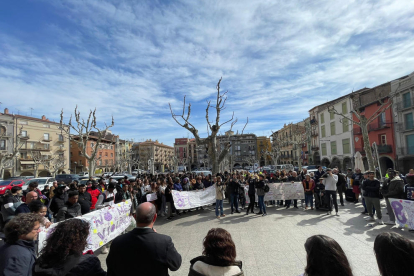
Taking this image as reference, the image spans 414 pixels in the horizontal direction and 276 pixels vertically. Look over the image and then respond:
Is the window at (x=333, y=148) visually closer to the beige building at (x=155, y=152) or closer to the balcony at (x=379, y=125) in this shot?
the balcony at (x=379, y=125)

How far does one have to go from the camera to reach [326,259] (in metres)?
1.87

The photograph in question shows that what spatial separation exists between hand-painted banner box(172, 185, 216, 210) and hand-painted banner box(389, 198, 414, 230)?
679 centimetres

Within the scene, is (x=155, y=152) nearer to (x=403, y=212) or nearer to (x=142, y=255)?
(x=403, y=212)

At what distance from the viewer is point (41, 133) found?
48.7 m

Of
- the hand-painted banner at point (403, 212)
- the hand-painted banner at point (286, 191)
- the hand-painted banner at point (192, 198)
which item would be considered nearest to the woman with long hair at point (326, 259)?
the hand-painted banner at point (403, 212)

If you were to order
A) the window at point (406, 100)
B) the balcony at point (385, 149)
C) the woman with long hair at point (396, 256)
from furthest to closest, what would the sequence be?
the balcony at point (385, 149) < the window at point (406, 100) < the woman with long hair at point (396, 256)

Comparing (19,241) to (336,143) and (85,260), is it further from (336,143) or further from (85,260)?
(336,143)

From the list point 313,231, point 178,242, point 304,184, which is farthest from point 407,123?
point 178,242

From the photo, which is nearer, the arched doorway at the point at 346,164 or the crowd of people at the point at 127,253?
the crowd of people at the point at 127,253

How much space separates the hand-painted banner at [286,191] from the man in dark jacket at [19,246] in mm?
10252

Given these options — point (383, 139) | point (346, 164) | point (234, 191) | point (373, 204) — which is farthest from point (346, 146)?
point (234, 191)

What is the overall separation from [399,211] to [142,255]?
7.98 meters

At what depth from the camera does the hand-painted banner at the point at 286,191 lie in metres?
11.2

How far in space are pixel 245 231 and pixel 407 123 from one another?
98.3 feet
